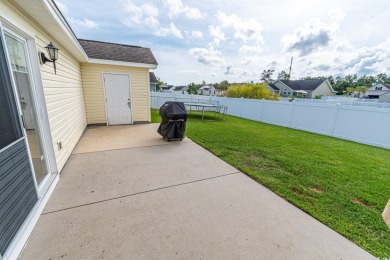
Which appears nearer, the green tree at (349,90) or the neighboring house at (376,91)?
the neighboring house at (376,91)

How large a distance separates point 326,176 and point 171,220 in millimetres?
3269

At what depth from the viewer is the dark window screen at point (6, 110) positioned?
1.51 metres

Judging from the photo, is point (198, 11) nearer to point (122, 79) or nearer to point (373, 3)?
point (122, 79)

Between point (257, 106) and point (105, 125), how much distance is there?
8523 millimetres

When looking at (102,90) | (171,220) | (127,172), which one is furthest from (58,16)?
(102,90)

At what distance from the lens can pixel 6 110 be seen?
62.1 inches

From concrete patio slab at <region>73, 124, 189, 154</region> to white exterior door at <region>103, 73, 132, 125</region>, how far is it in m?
0.93

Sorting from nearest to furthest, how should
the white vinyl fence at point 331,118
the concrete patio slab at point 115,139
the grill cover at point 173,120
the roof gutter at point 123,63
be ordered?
the concrete patio slab at point 115,139 < the grill cover at point 173,120 < the white vinyl fence at point 331,118 < the roof gutter at point 123,63

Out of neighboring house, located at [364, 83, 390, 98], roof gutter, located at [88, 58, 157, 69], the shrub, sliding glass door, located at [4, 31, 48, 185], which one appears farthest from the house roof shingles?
neighboring house, located at [364, 83, 390, 98]

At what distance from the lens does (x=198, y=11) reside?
662 centimetres

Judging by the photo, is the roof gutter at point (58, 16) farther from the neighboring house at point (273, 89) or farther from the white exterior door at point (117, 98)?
the neighboring house at point (273, 89)

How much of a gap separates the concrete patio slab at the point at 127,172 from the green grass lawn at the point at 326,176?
2.51 ft

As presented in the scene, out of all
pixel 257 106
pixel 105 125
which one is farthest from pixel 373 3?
pixel 105 125

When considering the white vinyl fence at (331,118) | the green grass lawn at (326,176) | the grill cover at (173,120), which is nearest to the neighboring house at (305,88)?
the white vinyl fence at (331,118)
